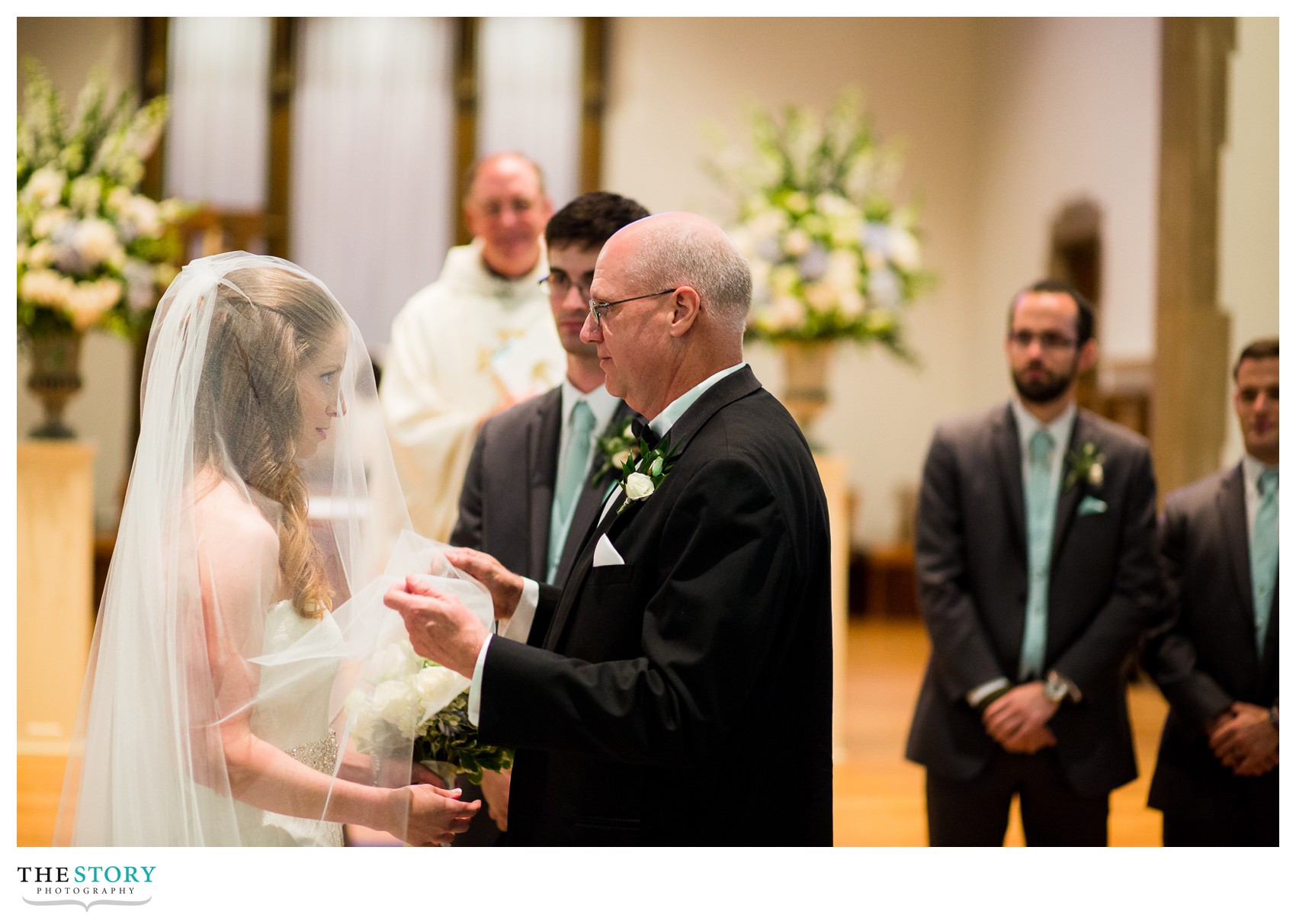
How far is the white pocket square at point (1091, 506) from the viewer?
10.4 feet

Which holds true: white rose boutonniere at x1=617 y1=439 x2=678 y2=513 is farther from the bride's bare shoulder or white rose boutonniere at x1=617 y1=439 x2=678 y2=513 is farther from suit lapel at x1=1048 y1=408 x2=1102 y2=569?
suit lapel at x1=1048 y1=408 x2=1102 y2=569

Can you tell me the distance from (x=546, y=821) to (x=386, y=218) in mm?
8566

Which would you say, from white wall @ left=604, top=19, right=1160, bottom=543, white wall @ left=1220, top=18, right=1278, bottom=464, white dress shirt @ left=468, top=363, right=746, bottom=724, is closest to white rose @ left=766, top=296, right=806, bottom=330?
white wall @ left=1220, top=18, right=1278, bottom=464

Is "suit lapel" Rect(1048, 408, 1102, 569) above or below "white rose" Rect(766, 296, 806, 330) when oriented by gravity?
below

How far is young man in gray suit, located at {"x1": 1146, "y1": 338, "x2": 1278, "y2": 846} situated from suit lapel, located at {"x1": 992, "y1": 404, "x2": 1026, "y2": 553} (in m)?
0.42

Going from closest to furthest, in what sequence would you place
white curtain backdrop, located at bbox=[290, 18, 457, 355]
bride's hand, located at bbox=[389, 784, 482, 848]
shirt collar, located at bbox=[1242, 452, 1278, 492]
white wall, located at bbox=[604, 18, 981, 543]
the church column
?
bride's hand, located at bbox=[389, 784, 482, 848]
shirt collar, located at bbox=[1242, 452, 1278, 492]
the church column
white curtain backdrop, located at bbox=[290, 18, 457, 355]
white wall, located at bbox=[604, 18, 981, 543]

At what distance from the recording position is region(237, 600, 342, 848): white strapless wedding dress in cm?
197

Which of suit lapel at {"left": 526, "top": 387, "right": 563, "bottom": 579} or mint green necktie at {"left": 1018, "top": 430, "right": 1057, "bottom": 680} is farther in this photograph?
mint green necktie at {"left": 1018, "top": 430, "right": 1057, "bottom": 680}

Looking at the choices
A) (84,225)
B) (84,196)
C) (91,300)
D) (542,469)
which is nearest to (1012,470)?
(542,469)

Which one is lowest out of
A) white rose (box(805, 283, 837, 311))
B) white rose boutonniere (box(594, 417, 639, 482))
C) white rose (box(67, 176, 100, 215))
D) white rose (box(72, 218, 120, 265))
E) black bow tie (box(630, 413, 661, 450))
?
white rose boutonniere (box(594, 417, 639, 482))

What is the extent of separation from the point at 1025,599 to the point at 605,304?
1.73m

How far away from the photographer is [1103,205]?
27.6 ft
